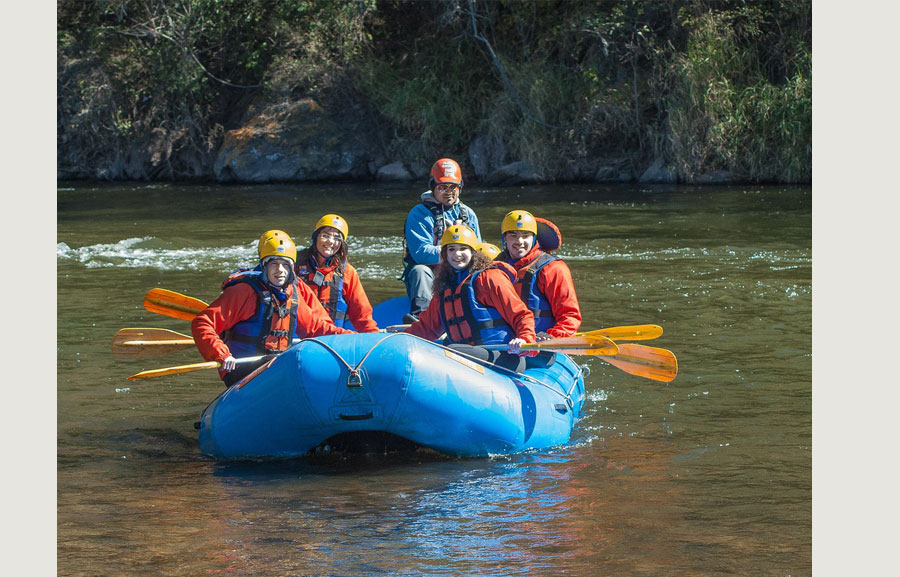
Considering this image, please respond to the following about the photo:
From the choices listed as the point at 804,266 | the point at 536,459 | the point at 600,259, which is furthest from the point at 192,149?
the point at 536,459

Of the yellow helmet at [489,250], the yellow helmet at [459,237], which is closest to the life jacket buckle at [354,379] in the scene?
the yellow helmet at [459,237]

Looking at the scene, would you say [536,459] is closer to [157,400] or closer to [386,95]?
[157,400]

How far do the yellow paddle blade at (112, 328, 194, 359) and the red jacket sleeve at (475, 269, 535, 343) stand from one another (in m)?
1.59

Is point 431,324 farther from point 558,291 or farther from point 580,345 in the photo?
point 580,345

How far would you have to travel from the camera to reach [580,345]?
589 centimetres

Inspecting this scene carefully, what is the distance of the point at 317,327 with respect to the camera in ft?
20.3

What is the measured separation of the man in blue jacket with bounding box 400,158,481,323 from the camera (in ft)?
24.4

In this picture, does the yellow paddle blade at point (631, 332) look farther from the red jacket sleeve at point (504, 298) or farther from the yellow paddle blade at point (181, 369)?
the yellow paddle blade at point (181, 369)

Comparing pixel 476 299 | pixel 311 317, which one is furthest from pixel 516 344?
pixel 311 317

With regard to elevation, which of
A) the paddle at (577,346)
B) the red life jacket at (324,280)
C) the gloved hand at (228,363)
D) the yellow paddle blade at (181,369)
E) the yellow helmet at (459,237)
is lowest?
the yellow paddle blade at (181,369)

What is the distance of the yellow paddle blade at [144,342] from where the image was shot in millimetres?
6258

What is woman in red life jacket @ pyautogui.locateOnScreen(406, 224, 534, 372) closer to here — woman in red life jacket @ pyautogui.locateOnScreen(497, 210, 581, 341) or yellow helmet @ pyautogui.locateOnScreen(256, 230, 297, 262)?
woman in red life jacket @ pyautogui.locateOnScreen(497, 210, 581, 341)

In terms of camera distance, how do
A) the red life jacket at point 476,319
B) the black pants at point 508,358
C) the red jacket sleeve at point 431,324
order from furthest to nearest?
the red jacket sleeve at point 431,324 < the red life jacket at point 476,319 < the black pants at point 508,358

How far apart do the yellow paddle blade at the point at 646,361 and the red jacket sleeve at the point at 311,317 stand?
1.48m
